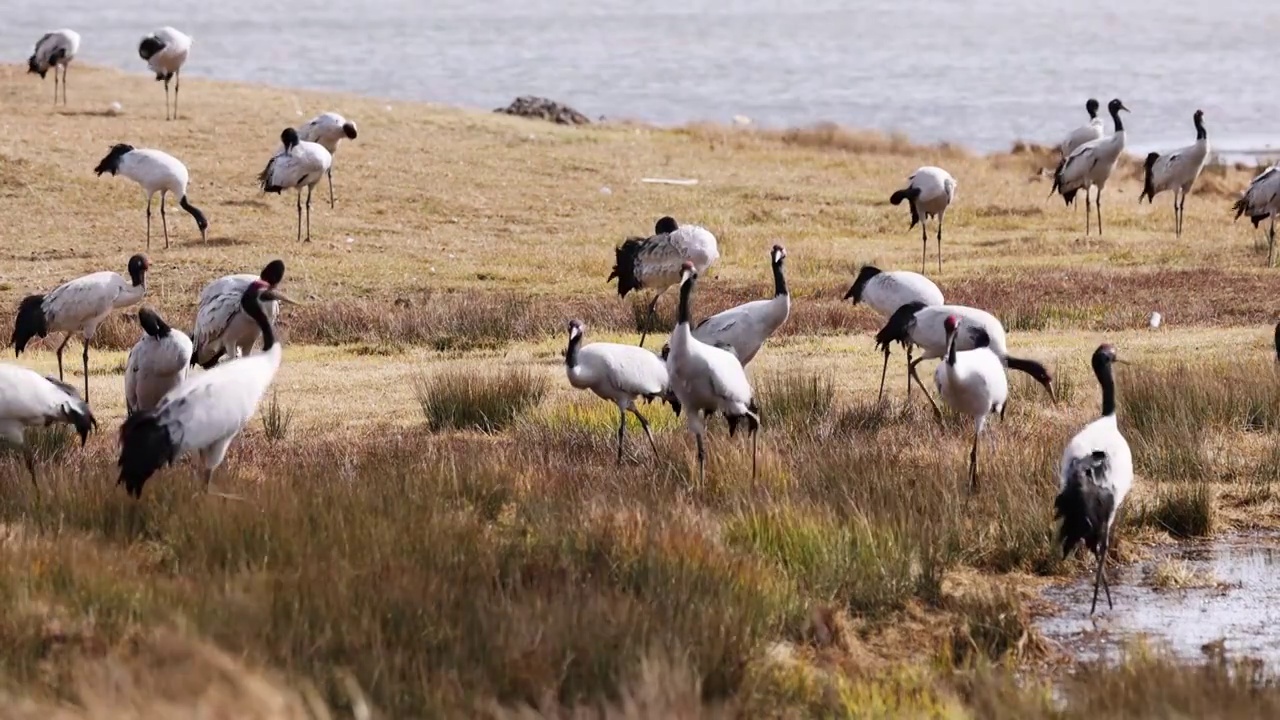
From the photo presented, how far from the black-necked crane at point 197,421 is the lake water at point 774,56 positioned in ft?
119

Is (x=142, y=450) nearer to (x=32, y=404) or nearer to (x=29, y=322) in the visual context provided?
(x=32, y=404)

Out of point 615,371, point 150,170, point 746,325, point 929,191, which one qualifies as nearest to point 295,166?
point 150,170

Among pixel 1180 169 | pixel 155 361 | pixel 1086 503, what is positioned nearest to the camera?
pixel 1086 503

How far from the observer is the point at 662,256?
57.9ft

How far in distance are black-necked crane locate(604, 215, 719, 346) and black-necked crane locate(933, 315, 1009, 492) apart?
6.31 meters

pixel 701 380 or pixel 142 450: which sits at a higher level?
pixel 701 380

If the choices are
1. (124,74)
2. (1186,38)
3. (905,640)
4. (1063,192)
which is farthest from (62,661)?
(1186,38)

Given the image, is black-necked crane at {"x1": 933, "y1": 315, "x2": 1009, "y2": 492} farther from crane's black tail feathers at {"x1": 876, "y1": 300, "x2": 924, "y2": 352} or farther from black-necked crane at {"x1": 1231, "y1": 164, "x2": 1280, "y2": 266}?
black-necked crane at {"x1": 1231, "y1": 164, "x2": 1280, "y2": 266}

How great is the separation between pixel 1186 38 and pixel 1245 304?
235ft

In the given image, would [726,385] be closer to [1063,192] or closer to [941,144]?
[1063,192]

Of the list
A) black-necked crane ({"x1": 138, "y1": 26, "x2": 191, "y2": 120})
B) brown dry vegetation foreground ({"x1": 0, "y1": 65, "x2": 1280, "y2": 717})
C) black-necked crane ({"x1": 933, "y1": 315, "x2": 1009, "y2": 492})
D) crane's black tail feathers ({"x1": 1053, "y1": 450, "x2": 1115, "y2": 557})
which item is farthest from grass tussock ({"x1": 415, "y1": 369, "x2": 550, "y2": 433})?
black-necked crane ({"x1": 138, "y1": 26, "x2": 191, "y2": 120})

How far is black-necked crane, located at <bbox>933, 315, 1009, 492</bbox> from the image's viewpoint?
422 inches

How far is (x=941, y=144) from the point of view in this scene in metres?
38.4

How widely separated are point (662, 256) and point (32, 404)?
8.07 meters
